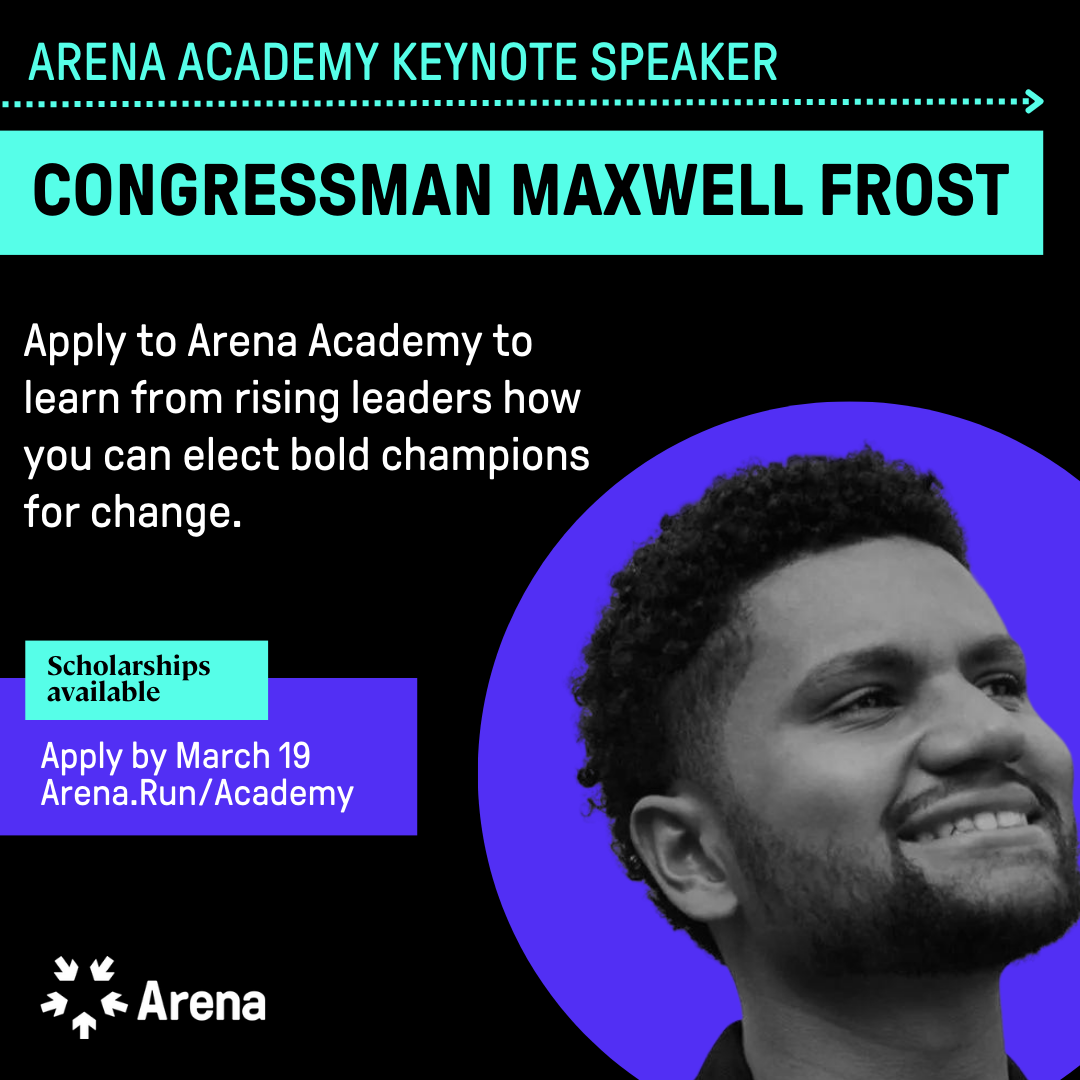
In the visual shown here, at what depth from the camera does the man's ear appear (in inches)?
217

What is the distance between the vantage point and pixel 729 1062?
5.66 meters

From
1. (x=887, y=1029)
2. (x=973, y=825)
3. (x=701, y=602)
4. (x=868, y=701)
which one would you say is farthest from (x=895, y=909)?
(x=701, y=602)

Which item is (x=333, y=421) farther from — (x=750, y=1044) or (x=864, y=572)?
(x=750, y=1044)

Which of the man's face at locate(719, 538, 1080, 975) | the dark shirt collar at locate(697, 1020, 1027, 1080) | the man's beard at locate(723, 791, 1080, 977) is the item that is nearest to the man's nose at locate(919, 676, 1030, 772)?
the man's face at locate(719, 538, 1080, 975)

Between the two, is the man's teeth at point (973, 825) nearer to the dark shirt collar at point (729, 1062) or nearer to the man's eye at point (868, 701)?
the man's eye at point (868, 701)

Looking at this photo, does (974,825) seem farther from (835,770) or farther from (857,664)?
(857,664)

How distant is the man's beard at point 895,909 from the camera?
5.09 metres

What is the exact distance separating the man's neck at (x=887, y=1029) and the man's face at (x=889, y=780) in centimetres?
14

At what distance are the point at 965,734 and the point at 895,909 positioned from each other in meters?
0.51

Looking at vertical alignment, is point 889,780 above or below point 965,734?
below

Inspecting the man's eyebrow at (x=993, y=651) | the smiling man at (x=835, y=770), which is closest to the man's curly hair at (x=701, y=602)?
the smiling man at (x=835, y=770)

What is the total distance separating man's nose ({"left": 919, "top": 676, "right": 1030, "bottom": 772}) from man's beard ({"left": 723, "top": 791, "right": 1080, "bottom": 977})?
0.80 feet

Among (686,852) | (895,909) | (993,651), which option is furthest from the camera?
(686,852)

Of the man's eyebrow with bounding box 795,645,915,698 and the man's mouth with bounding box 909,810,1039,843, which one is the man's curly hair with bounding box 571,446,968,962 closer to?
the man's eyebrow with bounding box 795,645,915,698
